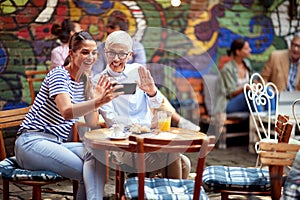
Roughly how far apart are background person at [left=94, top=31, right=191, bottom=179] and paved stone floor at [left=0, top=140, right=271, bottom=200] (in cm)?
81

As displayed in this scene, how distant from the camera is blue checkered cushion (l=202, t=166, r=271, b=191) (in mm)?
4070

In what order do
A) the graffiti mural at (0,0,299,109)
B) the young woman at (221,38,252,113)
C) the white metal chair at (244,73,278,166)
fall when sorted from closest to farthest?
the white metal chair at (244,73,278,166) < the graffiti mural at (0,0,299,109) < the young woman at (221,38,252,113)

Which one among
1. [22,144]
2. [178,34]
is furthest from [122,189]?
[178,34]

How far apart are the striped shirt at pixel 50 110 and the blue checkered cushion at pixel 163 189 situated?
2.57 ft

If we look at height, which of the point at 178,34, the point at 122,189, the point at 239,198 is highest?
the point at 178,34

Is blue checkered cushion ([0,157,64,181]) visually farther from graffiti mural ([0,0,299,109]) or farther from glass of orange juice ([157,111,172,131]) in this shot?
graffiti mural ([0,0,299,109])

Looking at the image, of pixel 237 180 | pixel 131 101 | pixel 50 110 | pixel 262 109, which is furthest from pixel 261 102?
pixel 50 110

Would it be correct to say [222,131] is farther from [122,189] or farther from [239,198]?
[122,189]

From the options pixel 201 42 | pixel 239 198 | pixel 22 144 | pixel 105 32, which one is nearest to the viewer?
pixel 22 144

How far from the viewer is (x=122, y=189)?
443cm

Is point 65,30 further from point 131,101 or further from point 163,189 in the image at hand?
point 163,189

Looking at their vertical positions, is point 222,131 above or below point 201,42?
below

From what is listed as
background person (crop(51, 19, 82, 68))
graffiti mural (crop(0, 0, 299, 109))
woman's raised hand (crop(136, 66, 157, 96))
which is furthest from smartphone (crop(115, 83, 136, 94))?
graffiti mural (crop(0, 0, 299, 109))

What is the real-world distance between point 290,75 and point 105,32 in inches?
92.8
